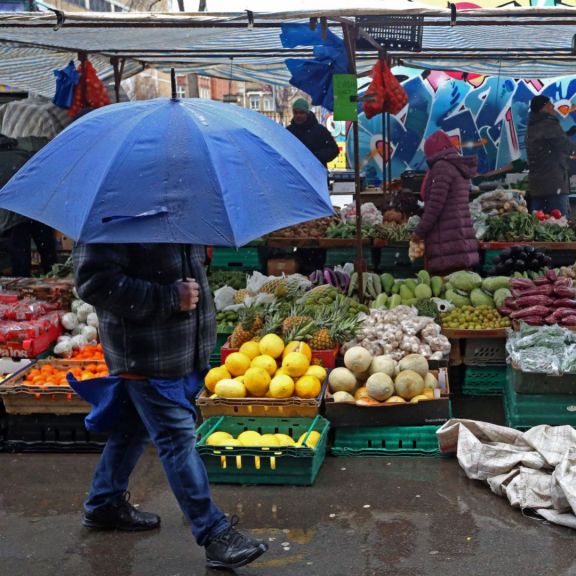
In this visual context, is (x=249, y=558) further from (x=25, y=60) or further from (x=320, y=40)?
(x=25, y=60)

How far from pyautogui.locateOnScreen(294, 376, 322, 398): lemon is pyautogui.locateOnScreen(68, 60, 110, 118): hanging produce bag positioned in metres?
5.58

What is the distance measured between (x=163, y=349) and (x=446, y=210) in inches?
181

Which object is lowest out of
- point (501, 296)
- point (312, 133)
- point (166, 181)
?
point (501, 296)

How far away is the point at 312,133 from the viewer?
11.4m

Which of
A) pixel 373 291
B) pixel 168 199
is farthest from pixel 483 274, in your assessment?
pixel 168 199

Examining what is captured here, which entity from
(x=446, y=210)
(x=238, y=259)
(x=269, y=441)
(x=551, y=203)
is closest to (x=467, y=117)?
(x=551, y=203)

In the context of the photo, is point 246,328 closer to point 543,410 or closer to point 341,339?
point 341,339

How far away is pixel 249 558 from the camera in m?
3.74

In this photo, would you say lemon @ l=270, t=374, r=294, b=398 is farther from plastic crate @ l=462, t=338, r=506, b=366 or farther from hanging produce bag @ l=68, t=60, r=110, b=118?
hanging produce bag @ l=68, t=60, r=110, b=118

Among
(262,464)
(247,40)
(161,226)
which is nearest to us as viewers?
(161,226)

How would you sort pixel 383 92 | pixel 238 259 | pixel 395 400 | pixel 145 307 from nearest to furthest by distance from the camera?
pixel 145 307 → pixel 395 400 → pixel 238 259 → pixel 383 92

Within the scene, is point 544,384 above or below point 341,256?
below

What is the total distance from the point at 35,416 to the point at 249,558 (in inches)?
96.5

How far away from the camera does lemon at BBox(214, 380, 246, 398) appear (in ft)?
17.4
